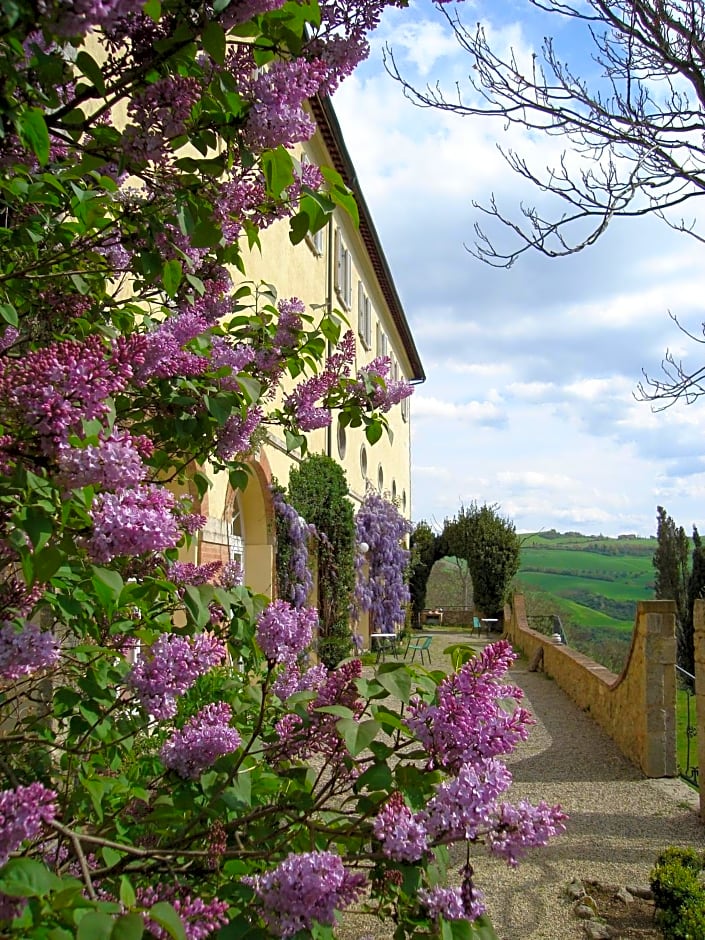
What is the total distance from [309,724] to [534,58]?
197 inches

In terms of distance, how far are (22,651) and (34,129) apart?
3.08 feet

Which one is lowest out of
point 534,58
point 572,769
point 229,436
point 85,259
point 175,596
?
point 572,769

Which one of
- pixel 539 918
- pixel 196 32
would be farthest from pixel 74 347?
pixel 539 918

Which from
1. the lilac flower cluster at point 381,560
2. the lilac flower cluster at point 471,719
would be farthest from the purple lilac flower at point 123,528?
the lilac flower cluster at point 381,560

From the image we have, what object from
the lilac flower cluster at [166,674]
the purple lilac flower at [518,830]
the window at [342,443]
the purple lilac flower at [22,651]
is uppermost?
the window at [342,443]

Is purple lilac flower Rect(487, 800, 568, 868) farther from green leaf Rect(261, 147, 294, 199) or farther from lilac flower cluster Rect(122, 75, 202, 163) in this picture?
lilac flower cluster Rect(122, 75, 202, 163)

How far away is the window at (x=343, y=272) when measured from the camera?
1428 cm

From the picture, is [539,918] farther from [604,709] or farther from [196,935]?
[604,709]

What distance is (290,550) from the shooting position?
395 inches

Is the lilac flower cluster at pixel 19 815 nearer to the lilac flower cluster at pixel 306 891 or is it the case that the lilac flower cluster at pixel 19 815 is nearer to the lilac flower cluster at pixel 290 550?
the lilac flower cluster at pixel 306 891

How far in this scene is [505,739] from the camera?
1442 millimetres

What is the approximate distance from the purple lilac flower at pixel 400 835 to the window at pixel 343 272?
12.9 meters

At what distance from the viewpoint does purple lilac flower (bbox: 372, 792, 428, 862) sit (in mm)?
1360

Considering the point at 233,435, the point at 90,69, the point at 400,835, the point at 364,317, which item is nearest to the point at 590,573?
the point at 364,317
